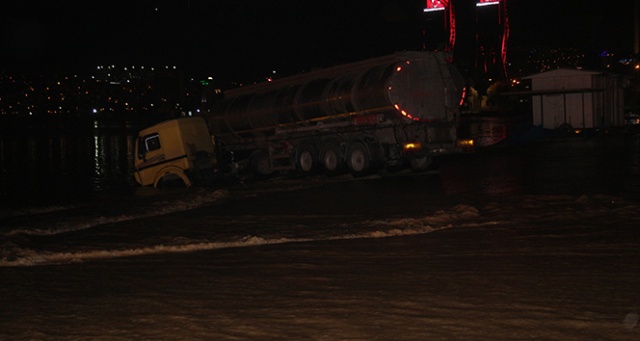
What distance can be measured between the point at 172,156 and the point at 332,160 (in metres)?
5.17

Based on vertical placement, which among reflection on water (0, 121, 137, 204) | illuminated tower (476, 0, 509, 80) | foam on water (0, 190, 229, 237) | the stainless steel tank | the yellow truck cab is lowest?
foam on water (0, 190, 229, 237)

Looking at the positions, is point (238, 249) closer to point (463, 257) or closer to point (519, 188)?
point (463, 257)

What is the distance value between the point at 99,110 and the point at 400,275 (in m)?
179

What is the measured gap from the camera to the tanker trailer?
2320 centimetres

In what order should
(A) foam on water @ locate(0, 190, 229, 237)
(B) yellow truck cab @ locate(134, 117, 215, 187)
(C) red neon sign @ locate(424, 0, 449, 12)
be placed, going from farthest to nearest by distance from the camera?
(C) red neon sign @ locate(424, 0, 449, 12) < (B) yellow truck cab @ locate(134, 117, 215, 187) < (A) foam on water @ locate(0, 190, 229, 237)

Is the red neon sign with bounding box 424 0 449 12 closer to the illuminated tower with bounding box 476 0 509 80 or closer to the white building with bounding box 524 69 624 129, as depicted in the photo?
the illuminated tower with bounding box 476 0 509 80

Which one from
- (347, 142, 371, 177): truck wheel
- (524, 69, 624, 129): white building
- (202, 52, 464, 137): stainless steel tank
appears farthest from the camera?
(524, 69, 624, 129): white building

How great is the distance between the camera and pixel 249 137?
94.8ft

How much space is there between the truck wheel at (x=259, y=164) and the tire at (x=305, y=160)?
193 centimetres

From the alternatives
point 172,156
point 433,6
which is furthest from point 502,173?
point 433,6

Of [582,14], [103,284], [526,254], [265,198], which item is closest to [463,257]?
[526,254]

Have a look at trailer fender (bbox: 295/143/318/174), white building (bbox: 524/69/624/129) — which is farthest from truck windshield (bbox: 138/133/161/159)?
white building (bbox: 524/69/624/129)

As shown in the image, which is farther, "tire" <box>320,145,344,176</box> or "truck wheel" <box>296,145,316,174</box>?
"truck wheel" <box>296,145,316,174</box>

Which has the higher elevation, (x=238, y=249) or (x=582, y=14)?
(x=582, y=14)
